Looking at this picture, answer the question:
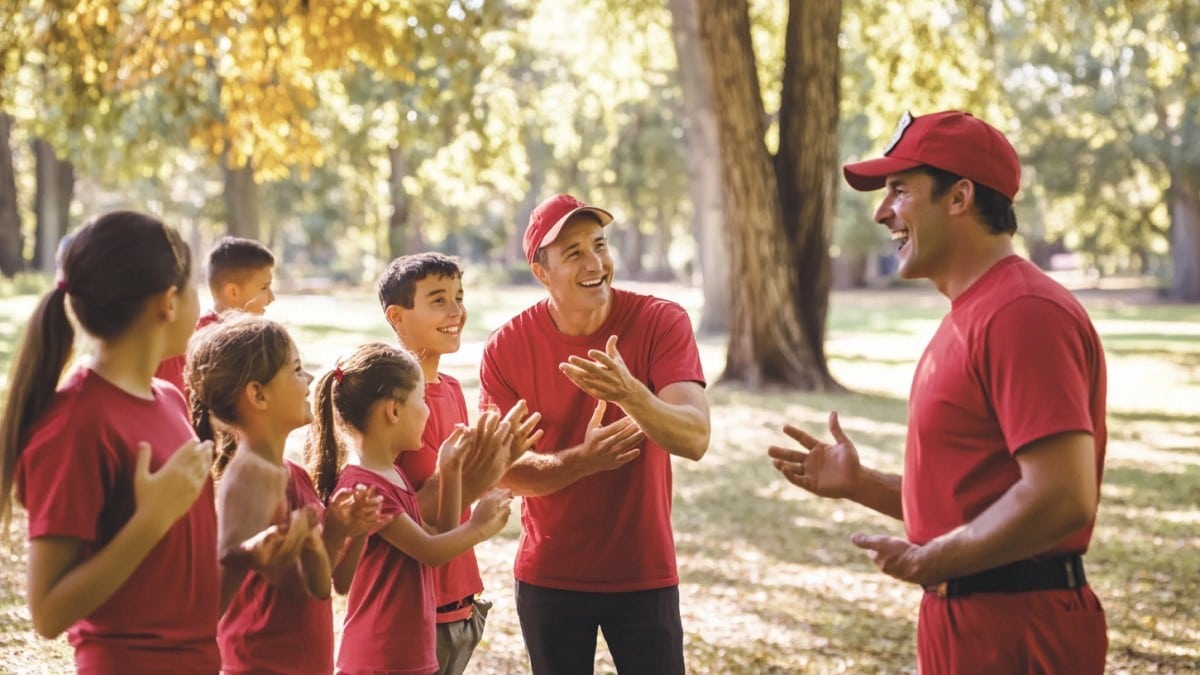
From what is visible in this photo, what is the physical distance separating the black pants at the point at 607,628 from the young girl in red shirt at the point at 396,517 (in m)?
0.40

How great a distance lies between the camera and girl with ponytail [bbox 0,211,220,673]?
2.56m

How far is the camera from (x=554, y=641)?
3.95 metres

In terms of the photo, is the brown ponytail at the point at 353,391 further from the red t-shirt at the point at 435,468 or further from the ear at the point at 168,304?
the ear at the point at 168,304

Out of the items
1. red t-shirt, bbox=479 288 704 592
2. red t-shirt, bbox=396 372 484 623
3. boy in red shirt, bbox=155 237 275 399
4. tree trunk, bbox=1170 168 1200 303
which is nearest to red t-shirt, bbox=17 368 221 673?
red t-shirt, bbox=396 372 484 623

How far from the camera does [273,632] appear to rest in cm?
317

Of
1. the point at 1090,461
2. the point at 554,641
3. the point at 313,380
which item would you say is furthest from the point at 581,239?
the point at 1090,461

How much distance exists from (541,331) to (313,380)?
727mm

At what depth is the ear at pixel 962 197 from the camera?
3016 mm

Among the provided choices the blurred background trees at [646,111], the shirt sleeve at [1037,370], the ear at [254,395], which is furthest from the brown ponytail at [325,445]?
the blurred background trees at [646,111]

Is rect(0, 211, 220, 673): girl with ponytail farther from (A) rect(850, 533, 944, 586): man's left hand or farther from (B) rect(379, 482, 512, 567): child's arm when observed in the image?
(A) rect(850, 533, 944, 586): man's left hand

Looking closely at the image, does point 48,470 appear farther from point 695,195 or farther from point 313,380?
point 695,195

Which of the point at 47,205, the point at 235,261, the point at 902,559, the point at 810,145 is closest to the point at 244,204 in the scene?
the point at 47,205

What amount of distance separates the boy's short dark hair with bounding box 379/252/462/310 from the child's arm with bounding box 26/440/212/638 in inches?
69.5

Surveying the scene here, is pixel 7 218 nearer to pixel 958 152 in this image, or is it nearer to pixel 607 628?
pixel 607 628
